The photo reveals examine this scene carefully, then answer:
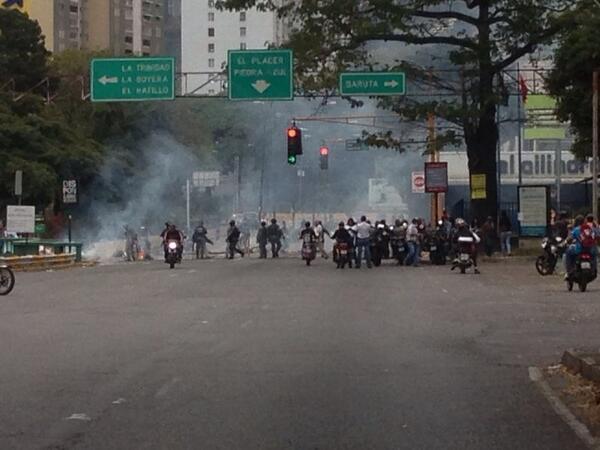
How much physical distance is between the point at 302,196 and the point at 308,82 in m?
45.0

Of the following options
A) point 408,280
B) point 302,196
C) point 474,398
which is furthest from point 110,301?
point 302,196

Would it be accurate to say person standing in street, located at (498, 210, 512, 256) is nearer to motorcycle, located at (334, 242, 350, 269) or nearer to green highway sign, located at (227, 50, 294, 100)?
motorcycle, located at (334, 242, 350, 269)

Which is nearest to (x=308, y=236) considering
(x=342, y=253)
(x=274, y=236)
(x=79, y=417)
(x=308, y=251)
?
(x=308, y=251)

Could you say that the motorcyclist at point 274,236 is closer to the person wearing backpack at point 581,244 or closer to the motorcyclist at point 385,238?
the motorcyclist at point 385,238

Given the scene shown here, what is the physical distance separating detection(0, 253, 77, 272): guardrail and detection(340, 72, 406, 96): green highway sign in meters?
11.3

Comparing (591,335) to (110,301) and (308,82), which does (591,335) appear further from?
(308,82)

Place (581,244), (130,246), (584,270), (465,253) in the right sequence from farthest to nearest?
1. (130,246)
2. (465,253)
3. (581,244)
4. (584,270)

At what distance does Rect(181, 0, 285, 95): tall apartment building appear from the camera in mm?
86188

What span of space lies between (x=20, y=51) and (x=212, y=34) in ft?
103

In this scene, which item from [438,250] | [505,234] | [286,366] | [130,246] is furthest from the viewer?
[130,246]

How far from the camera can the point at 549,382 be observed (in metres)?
12.2

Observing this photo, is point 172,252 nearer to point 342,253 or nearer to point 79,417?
point 342,253

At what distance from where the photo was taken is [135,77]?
125 feet

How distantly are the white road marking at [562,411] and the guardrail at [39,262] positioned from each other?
25.5 meters
